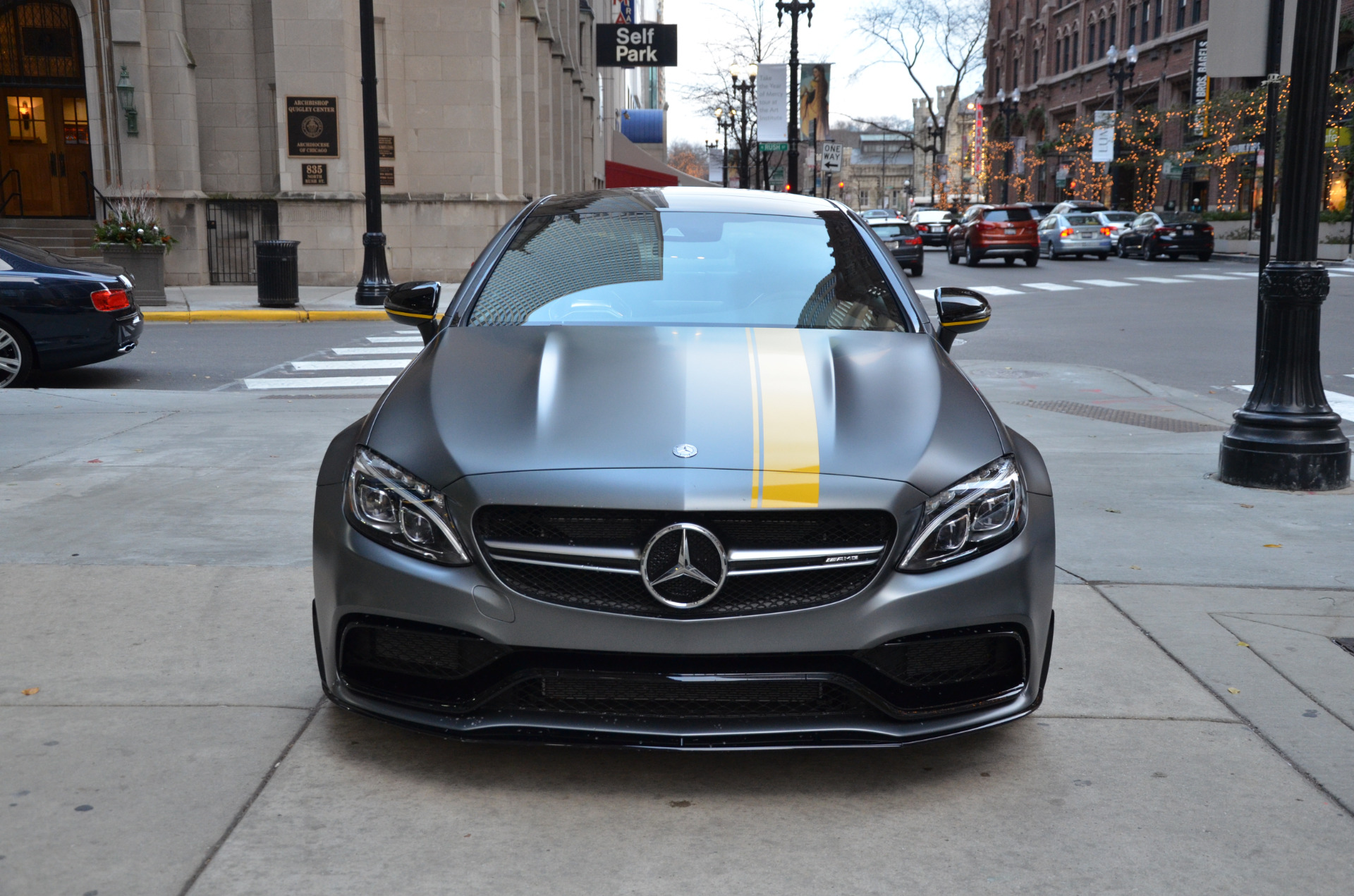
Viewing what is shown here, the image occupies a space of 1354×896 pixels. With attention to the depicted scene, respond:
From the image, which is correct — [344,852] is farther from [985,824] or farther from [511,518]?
[985,824]

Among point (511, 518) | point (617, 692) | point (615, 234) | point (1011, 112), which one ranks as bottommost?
point (617, 692)

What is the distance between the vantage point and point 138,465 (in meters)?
7.29

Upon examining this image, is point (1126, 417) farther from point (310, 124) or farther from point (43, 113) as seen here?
point (43, 113)

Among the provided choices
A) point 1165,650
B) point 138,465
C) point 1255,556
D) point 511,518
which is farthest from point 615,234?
point 138,465

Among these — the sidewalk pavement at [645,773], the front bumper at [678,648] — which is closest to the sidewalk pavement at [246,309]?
the sidewalk pavement at [645,773]

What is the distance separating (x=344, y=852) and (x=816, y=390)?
1.70 m

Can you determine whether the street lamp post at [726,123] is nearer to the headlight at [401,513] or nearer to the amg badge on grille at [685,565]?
the headlight at [401,513]

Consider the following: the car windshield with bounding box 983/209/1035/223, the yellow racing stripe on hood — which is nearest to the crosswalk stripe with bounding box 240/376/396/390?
the yellow racing stripe on hood

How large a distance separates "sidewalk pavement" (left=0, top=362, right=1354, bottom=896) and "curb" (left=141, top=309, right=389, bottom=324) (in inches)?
519

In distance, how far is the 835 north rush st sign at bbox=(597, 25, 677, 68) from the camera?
42156mm

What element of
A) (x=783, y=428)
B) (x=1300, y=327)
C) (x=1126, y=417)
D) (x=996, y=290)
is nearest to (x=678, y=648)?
(x=783, y=428)

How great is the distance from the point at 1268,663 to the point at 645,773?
2.21 m

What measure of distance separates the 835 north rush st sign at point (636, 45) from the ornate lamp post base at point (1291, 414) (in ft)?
121

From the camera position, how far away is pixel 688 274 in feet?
15.1
